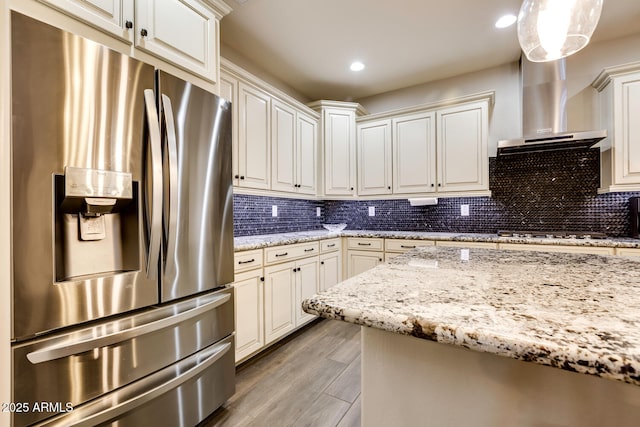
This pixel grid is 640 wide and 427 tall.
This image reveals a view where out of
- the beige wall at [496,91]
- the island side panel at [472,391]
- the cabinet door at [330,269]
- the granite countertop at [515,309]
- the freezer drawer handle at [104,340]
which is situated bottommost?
the cabinet door at [330,269]

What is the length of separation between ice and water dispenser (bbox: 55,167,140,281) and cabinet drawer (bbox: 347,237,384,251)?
2.28 meters

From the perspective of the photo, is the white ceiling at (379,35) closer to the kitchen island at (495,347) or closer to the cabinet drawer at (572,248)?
the cabinet drawer at (572,248)

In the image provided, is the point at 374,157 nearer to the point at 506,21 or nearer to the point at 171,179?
the point at 506,21

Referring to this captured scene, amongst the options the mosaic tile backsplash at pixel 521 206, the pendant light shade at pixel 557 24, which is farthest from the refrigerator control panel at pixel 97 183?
the pendant light shade at pixel 557 24

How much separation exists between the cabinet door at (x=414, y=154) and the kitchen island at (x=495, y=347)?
2.35m

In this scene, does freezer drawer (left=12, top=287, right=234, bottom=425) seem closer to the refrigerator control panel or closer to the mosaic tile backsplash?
the refrigerator control panel

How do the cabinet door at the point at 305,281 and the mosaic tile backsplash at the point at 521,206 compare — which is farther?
the mosaic tile backsplash at the point at 521,206

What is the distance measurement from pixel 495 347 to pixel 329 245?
257cm

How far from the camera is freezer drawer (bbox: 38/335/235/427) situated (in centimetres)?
106

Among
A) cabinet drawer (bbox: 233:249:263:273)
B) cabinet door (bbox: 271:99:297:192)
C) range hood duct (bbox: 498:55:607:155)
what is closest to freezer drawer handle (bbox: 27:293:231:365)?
cabinet drawer (bbox: 233:249:263:273)

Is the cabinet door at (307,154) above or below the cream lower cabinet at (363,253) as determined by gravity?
above

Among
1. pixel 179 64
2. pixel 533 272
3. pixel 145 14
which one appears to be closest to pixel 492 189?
pixel 533 272

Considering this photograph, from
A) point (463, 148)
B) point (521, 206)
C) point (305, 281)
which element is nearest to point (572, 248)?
point (521, 206)

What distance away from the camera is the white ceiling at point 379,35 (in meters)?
2.13
